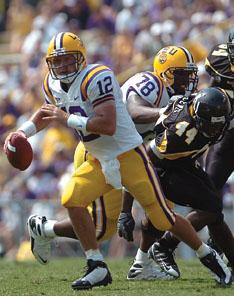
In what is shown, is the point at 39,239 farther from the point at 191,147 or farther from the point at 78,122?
the point at 191,147

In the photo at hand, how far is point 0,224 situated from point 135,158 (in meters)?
5.25

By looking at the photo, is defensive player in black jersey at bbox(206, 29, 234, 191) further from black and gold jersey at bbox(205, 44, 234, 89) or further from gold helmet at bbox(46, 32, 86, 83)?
gold helmet at bbox(46, 32, 86, 83)

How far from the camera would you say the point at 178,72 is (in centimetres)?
639

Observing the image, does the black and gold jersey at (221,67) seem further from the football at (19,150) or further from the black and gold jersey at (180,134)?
the football at (19,150)

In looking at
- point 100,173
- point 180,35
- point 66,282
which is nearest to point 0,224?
point 180,35

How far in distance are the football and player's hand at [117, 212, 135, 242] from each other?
28.4 inches

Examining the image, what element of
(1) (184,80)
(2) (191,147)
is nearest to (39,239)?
(2) (191,147)

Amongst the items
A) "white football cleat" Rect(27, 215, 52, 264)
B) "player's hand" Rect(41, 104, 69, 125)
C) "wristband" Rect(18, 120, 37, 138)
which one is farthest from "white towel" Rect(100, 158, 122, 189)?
"white football cleat" Rect(27, 215, 52, 264)

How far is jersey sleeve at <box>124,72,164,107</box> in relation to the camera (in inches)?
243

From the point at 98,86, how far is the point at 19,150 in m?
0.70

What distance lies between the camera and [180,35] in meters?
11.4

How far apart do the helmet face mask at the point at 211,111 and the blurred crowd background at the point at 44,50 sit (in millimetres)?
4119

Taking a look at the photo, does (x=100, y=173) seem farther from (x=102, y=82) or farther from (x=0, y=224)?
(x=0, y=224)

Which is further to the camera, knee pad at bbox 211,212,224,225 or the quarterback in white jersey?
knee pad at bbox 211,212,224,225
